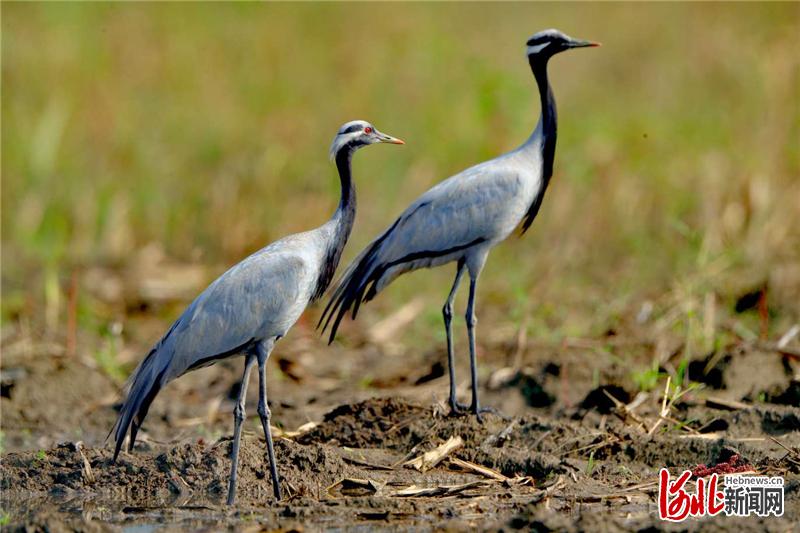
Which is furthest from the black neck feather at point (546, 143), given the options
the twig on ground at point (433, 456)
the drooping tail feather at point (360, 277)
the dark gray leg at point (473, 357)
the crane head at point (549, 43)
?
the twig on ground at point (433, 456)

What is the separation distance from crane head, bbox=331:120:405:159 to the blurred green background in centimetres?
263

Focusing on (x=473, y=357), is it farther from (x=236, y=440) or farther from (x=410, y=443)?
(x=236, y=440)

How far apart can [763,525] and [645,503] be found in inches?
36.7

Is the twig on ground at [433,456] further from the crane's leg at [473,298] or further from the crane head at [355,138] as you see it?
the crane head at [355,138]

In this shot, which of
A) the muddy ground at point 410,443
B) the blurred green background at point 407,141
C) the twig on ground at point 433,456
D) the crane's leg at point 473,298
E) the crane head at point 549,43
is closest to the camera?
the muddy ground at point 410,443

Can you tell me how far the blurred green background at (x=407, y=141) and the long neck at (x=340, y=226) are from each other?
272 centimetres

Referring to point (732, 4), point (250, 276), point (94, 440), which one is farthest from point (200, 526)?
point (732, 4)

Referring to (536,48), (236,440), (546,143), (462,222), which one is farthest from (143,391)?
(536,48)

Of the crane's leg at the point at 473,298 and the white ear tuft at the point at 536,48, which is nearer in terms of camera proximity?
the crane's leg at the point at 473,298

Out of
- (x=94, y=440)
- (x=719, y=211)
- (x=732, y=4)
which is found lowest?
(x=94, y=440)

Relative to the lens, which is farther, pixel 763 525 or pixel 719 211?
pixel 719 211

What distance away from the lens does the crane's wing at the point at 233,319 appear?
6.97 metres

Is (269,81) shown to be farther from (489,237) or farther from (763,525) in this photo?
(763,525)

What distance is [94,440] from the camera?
28.0 ft
